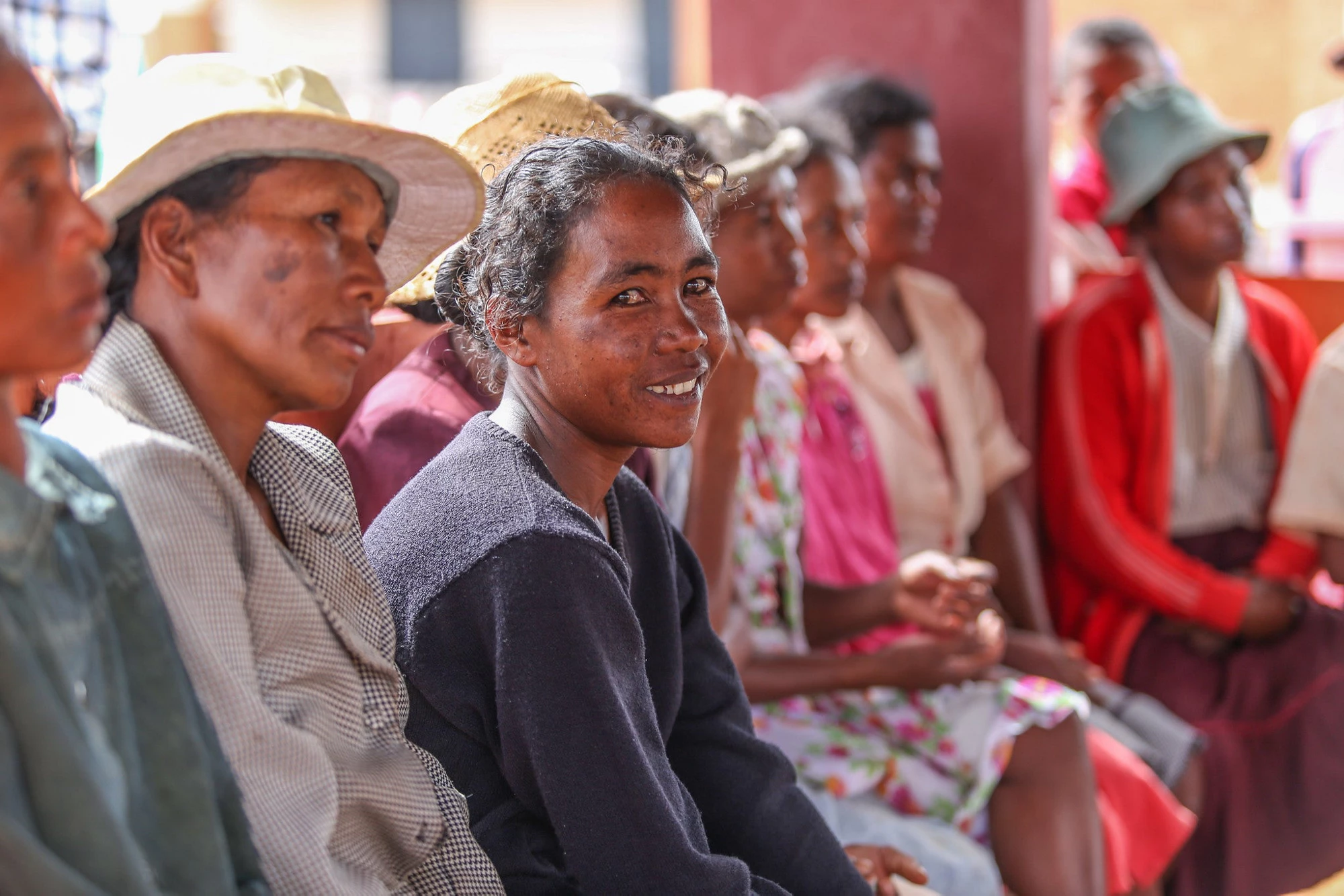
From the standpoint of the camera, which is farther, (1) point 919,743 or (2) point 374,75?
(2) point 374,75

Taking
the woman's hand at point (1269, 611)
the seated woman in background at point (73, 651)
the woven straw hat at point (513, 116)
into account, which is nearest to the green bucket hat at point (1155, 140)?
the woman's hand at point (1269, 611)

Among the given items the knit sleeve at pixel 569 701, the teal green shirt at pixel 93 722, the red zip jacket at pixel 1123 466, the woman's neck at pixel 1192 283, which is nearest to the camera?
the teal green shirt at pixel 93 722

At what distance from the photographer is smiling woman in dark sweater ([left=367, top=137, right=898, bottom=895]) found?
5.33 ft

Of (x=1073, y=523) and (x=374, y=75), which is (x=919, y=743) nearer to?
(x=1073, y=523)

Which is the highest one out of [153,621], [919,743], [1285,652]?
[153,621]

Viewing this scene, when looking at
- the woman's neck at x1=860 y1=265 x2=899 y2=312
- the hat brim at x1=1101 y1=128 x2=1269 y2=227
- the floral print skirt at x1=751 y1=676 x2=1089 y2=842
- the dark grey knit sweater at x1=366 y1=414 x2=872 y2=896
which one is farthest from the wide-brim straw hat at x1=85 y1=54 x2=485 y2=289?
the hat brim at x1=1101 y1=128 x2=1269 y2=227

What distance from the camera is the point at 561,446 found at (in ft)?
6.23

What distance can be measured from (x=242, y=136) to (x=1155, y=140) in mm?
3155

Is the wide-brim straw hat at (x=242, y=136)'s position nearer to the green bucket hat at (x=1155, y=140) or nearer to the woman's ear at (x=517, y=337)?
the woman's ear at (x=517, y=337)

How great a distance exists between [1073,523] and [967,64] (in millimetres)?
1356

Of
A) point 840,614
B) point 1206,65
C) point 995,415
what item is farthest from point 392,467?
point 1206,65

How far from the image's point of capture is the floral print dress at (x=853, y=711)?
8.94 ft

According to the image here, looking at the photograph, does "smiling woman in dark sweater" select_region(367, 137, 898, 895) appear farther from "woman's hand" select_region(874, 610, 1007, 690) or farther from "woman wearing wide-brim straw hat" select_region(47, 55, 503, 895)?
"woman's hand" select_region(874, 610, 1007, 690)

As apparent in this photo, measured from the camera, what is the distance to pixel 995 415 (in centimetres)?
392
